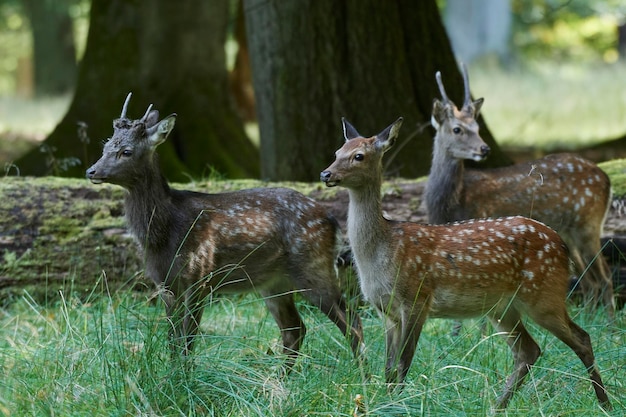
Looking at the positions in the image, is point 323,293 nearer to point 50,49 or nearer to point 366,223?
point 366,223

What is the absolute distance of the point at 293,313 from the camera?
6.43 m

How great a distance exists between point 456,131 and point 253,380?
142 inches

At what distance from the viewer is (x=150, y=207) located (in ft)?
20.4

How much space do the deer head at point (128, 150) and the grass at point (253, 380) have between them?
95 cm

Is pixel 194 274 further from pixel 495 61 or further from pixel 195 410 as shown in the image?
pixel 495 61

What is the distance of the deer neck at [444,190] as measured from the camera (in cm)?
773

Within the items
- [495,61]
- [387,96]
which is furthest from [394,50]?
[495,61]

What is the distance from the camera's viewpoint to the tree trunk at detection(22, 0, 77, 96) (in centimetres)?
2494

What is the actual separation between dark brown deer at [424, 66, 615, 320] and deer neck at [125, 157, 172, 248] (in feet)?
7.88

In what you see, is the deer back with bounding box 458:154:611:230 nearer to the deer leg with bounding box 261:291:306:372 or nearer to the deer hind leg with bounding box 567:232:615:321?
the deer hind leg with bounding box 567:232:615:321

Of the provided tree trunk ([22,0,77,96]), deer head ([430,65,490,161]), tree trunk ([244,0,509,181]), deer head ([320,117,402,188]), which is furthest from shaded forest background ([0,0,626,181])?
tree trunk ([22,0,77,96])

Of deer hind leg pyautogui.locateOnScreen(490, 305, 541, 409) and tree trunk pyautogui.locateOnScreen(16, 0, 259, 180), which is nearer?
deer hind leg pyautogui.locateOnScreen(490, 305, 541, 409)

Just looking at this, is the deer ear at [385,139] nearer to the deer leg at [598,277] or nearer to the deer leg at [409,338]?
the deer leg at [409,338]

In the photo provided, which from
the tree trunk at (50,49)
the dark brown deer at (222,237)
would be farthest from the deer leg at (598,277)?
the tree trunk at (50,49)
